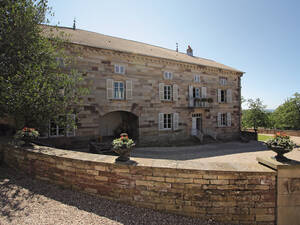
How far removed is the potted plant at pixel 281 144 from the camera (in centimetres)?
308

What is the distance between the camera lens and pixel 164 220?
9.68 ft

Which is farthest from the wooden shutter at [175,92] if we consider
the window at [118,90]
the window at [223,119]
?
the window at [223,119]

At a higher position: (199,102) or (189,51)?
(189,51)

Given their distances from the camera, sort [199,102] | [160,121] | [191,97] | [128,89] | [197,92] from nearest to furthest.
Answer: [128,89] → [160,121] → [191,97] → [199,102] → [197,92]

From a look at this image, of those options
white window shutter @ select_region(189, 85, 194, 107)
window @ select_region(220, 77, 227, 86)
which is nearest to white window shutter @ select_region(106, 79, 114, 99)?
white window shutter @ select_region(189, 85, 194, 107)

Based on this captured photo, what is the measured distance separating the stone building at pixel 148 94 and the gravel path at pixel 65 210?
22.2 ft

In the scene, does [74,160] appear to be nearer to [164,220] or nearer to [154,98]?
[164,220]

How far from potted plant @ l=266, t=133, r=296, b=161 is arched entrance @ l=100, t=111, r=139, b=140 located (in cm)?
973

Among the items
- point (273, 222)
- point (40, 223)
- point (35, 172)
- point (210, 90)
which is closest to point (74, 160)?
point (40, 223)

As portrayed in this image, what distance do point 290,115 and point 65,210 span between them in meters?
36.5

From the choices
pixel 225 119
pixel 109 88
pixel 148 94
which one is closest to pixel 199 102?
pixel 225 119

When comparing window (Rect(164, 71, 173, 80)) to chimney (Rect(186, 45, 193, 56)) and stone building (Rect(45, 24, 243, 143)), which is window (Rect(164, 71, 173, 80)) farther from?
chimney (Rect(186, 45, 193, 56))

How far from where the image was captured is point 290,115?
27141 mm

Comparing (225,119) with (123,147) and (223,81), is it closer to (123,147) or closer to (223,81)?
(223,81)
